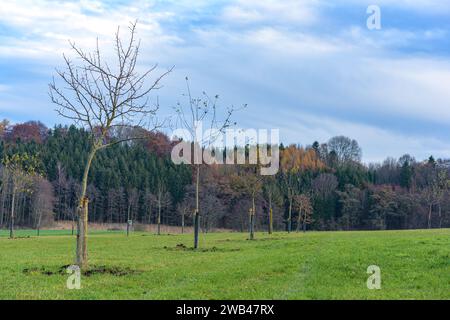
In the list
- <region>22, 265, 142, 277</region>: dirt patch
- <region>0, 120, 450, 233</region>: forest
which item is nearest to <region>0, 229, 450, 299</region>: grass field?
<region>22, 265, 142, 277</region>: dirt patch

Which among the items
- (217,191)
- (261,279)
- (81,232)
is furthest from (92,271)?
(217,191)

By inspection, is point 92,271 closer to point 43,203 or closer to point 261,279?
point 261,279

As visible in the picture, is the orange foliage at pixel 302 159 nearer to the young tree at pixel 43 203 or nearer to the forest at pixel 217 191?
the forest at pixel 217 191

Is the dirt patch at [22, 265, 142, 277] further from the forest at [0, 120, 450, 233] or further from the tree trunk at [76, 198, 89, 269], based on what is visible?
the forest at [0, 120, 450, 233]

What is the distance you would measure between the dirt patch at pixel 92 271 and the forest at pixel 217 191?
212 ft

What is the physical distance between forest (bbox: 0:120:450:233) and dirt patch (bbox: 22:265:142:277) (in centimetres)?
6467

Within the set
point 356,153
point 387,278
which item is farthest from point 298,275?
point 356,153

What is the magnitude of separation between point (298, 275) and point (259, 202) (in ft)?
261

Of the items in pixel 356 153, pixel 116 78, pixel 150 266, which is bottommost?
pixel 150 266

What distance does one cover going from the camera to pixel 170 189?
113 m

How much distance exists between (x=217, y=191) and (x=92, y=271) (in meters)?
79.9

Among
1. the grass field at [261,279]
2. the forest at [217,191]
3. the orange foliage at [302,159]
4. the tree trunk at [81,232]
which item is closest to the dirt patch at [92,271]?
the grass field at [261,279]

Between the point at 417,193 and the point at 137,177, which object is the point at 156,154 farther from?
the point at 417,193

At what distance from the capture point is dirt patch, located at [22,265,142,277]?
49.5 ft
